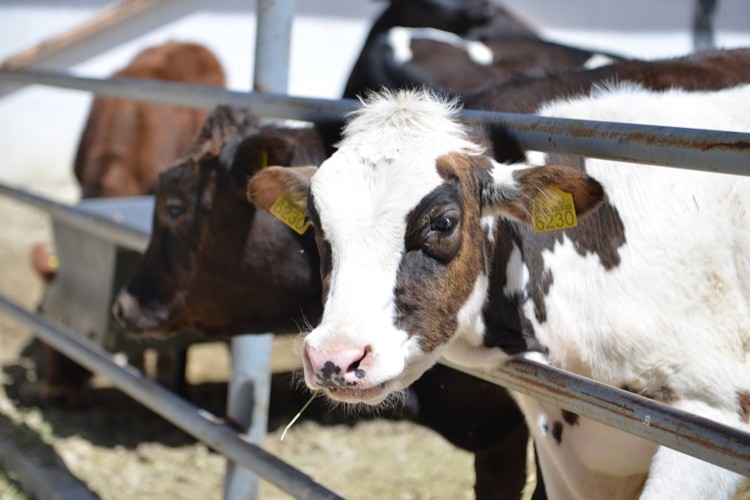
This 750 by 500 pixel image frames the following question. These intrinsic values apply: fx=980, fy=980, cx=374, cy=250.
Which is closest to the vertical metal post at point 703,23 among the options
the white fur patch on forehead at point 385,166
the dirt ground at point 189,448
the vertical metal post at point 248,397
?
the dirt ground at point 189,448

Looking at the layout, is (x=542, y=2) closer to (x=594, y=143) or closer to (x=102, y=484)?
(x=102, y=484)

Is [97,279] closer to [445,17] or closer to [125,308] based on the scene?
[125,308]

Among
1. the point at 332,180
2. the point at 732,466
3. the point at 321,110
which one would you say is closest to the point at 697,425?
the point at 732,466

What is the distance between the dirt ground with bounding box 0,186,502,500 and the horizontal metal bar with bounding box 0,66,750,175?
1.65m

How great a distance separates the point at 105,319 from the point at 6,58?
22.3 feet

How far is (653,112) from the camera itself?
2.37 m

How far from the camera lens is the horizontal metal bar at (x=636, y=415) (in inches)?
63.8

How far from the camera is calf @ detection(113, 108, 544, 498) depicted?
297 centimetres

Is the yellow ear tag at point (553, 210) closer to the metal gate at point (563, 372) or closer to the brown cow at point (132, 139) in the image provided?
the metal gate at point (563, 372)

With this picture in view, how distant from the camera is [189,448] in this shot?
4344 millimetres

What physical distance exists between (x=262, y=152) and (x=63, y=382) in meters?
2.24

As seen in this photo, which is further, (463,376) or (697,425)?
(463,376)

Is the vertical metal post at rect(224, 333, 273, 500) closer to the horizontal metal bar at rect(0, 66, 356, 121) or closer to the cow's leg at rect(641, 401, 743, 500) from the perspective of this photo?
A: the horizontal metal bar at rect(0, 66, 356, 121)

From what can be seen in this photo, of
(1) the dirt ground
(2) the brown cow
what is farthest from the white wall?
(1) the dirt ground
